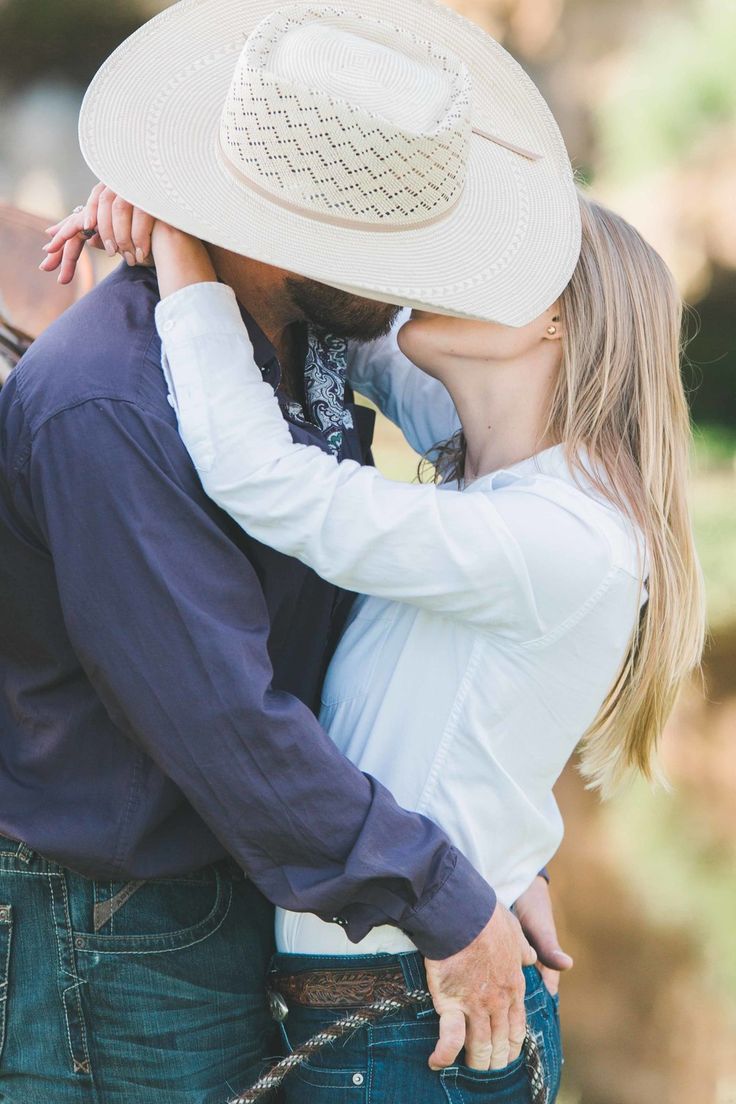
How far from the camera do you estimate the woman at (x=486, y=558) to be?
1.18 m

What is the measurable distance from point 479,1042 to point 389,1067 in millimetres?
100

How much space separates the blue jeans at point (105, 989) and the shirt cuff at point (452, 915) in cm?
28

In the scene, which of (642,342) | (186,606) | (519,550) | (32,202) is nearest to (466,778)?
(519,550)

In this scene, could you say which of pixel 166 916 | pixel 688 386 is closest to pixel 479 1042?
pixel 166 916

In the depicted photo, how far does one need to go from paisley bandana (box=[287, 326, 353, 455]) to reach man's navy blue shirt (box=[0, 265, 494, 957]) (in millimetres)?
140

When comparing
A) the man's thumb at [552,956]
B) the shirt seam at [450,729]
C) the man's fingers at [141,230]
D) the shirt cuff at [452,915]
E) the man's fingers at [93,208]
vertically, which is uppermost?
the man's fingers at [141,230]

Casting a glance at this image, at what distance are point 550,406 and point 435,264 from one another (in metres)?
0.22

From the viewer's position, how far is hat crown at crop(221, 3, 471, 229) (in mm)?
1157

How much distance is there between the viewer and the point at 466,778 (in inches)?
50.1

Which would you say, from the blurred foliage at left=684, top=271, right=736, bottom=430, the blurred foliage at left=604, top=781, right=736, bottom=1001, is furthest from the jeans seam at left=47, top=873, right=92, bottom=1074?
the blurred foliage at left=684, top=271, right=736, bottom=430

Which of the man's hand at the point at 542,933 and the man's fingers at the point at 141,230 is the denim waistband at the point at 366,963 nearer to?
the man's hand at the point at 542,933

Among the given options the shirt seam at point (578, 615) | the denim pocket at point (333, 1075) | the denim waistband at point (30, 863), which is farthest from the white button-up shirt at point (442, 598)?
the denim waistband at point (30, 863)

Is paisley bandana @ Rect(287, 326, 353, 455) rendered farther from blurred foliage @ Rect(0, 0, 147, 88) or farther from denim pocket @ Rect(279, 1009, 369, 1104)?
blurred foliage @ Rect(0, 0, 147, 88)

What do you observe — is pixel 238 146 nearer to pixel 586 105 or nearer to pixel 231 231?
pixel 231 231
